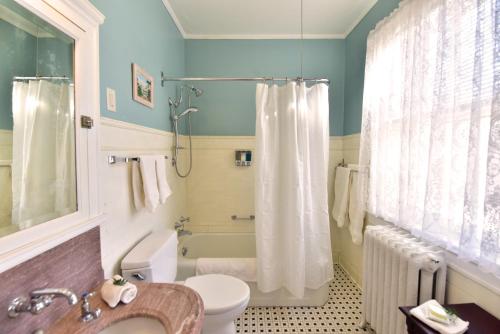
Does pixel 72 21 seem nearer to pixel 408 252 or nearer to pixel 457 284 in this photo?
pixel 408 252

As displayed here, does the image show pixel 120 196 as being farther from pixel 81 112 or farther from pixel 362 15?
pixel 362 15

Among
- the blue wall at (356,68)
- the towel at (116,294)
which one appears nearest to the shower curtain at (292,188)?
the blue wall at (356,68)

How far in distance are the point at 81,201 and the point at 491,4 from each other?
1892 mm

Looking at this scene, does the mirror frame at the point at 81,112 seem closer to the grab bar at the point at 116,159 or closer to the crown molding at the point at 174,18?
the grab bar at the point at 116,159

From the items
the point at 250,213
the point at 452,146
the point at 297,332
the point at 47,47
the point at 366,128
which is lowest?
the point at 297,332

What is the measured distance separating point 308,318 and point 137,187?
1.65 meters

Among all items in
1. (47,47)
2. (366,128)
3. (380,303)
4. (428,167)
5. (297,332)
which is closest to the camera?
(47,47)

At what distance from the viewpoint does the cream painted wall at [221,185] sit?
9.09ft

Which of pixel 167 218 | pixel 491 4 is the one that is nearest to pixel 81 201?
pixel 167 218

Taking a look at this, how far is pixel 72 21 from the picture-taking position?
3.14 feet

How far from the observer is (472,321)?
97 centimetres

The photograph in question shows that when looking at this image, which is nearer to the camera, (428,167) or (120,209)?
(428,167)

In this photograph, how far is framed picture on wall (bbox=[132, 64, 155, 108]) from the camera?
1.56m

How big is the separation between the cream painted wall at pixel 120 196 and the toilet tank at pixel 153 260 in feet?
0.23
